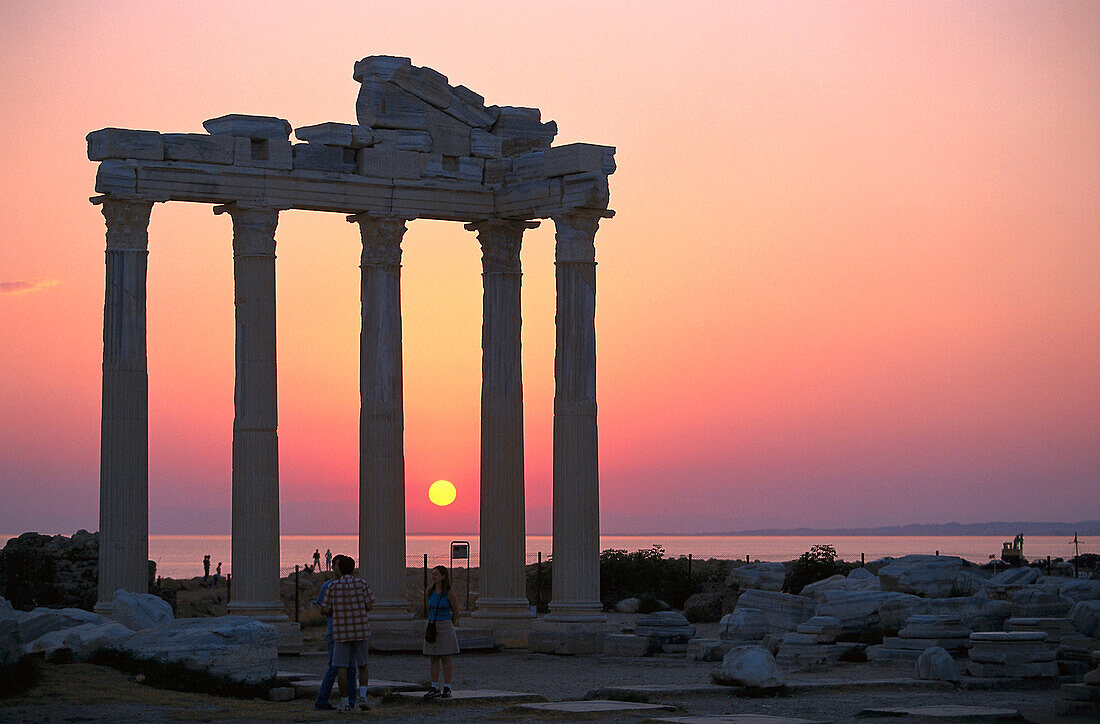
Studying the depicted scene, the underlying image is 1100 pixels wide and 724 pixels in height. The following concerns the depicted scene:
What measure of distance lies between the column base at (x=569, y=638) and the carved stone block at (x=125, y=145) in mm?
13144

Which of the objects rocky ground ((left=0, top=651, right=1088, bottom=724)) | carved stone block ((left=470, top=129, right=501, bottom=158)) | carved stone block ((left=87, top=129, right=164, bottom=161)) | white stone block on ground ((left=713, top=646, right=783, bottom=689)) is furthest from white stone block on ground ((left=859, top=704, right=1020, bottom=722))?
carved stone block ((left=87, top=129, right=164, bottom=161))

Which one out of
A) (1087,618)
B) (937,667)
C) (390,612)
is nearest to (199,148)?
(390,612)

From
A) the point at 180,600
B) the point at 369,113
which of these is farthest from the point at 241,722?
the point at 180,600

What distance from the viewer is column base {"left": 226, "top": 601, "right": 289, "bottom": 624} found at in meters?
37.0

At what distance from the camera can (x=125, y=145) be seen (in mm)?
35875

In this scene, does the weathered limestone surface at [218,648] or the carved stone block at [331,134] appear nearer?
the weathered limestone surface at [218,648]

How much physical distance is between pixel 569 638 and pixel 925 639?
25.4ft

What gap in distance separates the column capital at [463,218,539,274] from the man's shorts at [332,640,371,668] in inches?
659

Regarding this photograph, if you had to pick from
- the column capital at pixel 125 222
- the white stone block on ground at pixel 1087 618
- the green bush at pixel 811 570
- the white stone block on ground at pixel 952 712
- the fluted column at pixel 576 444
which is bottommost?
the white stone block on ground at pixel 952 712

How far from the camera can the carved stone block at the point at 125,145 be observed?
3575cm

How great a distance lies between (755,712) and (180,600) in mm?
35474

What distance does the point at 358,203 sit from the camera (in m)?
38.8

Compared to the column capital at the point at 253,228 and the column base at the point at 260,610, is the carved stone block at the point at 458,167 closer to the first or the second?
the column capital at the point at 253,228

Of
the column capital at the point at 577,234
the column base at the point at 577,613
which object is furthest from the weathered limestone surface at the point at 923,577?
the column capital at the point at 577,234
